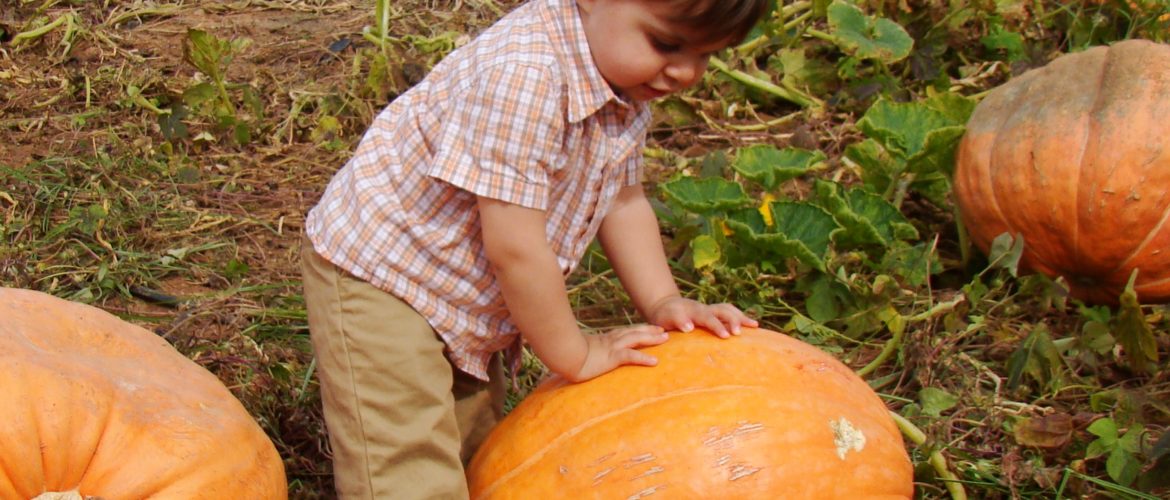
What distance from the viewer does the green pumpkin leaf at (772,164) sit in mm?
3398

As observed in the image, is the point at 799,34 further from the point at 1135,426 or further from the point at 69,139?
the point at 69,139

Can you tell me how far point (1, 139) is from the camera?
4.30m

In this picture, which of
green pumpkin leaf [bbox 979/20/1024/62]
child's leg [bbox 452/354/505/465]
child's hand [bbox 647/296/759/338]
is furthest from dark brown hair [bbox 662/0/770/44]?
green pumpkin leaf [bbox 979/20/1024/62]

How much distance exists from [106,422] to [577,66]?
977 mm

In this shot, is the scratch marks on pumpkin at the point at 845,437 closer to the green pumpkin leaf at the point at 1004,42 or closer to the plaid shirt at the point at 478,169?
the plaid shirt at the point at 478,169

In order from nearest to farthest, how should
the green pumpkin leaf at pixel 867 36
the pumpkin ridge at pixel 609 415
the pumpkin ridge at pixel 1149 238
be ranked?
the pumpkin ridge at pixel 609 415, the pumpkin ridge at pixel 1149 238, the green pumpkin leaf at pixel 867 36

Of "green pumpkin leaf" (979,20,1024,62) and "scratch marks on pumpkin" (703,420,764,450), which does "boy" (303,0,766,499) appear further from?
"green pumpkin leaf" (979,20,1024,62)

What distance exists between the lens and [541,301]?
2.21m

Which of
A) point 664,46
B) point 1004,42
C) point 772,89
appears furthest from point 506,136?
point 1004,42

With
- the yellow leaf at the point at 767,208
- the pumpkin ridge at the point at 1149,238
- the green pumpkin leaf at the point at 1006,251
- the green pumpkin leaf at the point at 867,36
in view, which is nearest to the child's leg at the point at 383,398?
the yellow leaf at the point at 767,208

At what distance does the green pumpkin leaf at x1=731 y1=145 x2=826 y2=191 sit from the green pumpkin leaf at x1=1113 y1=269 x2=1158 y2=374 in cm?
90

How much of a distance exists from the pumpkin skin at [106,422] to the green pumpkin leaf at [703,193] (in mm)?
1447

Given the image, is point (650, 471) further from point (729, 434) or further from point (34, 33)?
point (34, 33)

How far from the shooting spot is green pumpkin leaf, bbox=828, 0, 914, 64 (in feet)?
13.2
